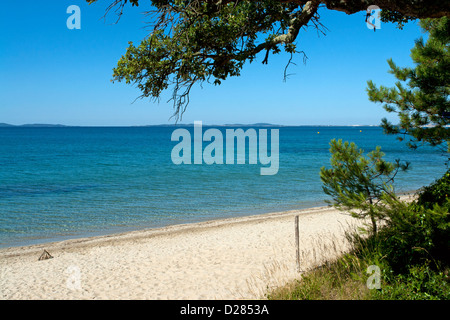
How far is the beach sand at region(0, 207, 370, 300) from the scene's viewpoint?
27.3ft

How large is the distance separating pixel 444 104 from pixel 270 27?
4.07 metres

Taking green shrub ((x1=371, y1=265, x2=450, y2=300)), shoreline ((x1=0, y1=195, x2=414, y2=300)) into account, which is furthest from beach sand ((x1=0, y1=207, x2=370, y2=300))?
green shrub ((x1=371, y1=265, x2=450, y2=300))

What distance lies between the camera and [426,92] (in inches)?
316

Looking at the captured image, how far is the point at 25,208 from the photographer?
18.9 meters

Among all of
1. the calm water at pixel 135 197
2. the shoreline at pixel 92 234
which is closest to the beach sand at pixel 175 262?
the shoreline at pixel 92 234

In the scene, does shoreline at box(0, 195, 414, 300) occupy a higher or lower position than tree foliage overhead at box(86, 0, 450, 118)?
lower

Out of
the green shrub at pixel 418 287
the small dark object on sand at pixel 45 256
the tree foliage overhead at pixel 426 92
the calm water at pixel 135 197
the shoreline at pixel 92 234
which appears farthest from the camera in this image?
the calm water at pixel 135 197

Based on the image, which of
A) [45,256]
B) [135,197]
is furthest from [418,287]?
[135,197]

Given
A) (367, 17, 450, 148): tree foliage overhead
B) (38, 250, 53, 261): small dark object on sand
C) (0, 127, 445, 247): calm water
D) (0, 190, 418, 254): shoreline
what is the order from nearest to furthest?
(367, 17, 450, 148): tree foliage overhead → (38, 250, 53, 261): small dark object on sand → (0, 190, 418, 254): shoreline → (0, 127, 445, 247): calm water

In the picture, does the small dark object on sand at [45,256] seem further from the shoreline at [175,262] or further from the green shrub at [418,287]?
the green shrub at [418,287]

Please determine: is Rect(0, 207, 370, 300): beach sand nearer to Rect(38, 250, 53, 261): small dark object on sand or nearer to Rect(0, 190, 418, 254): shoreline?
Rect(38, 250, 53, 261): small dark object on sand

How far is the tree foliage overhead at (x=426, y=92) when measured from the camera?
7.66 meters

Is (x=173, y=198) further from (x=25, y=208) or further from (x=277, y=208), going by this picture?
(x=25, y=208)
